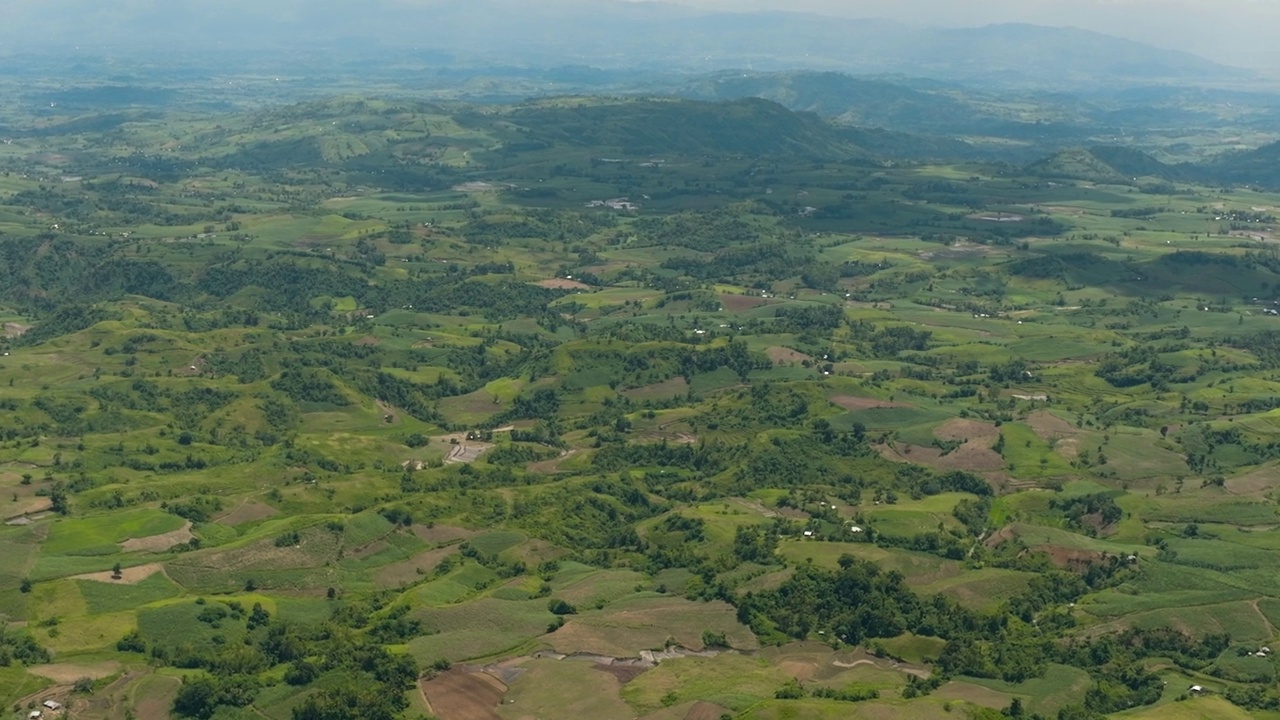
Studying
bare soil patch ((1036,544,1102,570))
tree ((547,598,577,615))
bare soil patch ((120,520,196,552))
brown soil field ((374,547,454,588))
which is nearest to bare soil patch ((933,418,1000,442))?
bare soil patch ((1036,544,1102,570))

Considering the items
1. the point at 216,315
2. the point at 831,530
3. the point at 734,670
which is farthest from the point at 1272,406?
the point at 216,315

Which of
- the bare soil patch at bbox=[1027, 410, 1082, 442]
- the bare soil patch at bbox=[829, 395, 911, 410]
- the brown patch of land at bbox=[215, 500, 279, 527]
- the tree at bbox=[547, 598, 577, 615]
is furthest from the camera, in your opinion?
the bare soil patch at bbox=[829, 395, 911, 410]

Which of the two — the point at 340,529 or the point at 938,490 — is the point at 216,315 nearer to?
the point at 340,529

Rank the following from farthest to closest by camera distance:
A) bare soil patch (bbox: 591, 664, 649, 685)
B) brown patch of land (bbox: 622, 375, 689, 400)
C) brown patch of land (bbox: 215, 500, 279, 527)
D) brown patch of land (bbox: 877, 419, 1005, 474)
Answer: brown patch of land (bbox: 622, 375, 689, 400) < brown patch of land (bbox: 877, 419, 1005, 474) < brown patch of land (bbox: 215, 500, 279, 527) < bare soil patch (bbox: 591, 664, 649, 685)

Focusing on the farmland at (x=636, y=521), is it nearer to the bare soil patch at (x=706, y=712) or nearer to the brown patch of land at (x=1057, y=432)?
the bare soil patch at (x=706, y=712)

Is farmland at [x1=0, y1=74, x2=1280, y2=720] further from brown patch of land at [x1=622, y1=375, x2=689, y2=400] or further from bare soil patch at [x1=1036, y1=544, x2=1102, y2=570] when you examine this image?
brown patch of land at [x1=622, y1=375, x2=689, y2=400]

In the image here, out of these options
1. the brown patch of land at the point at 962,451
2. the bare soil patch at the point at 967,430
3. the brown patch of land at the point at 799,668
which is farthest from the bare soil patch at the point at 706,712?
the bare soil patch at the point at 967,430

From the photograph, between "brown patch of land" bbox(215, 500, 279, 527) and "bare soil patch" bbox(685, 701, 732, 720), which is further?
"brown patch of land" bbox(215, 500, 279, 527)
